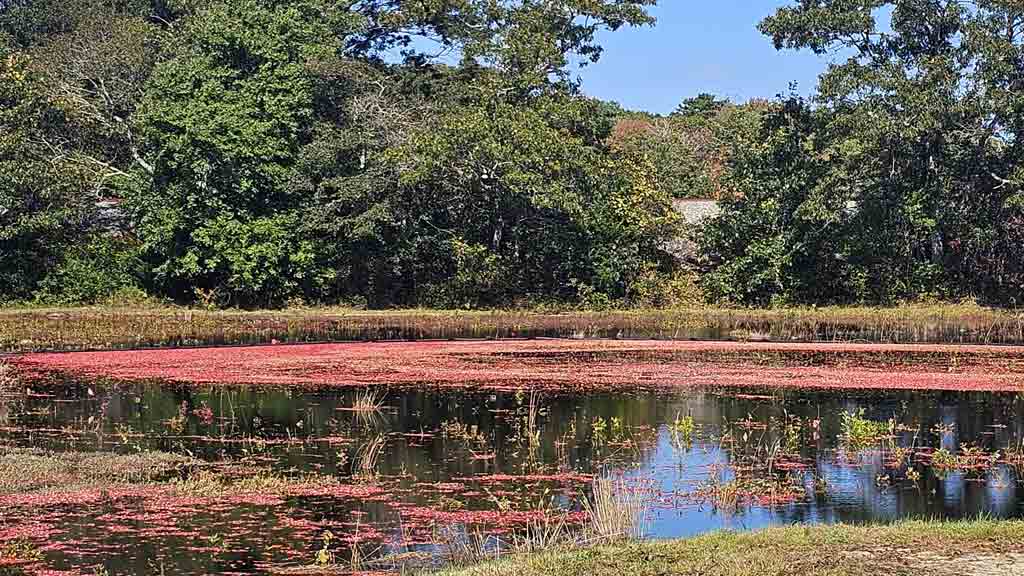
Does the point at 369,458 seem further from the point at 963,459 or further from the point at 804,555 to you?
the point at 963,459

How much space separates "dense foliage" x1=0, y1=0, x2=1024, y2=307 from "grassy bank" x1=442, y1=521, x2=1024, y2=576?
97.3 ft

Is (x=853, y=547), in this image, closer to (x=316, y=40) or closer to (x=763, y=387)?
(x=763, y=387)

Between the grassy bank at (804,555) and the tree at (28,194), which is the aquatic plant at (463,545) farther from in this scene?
the tree at (28,194)

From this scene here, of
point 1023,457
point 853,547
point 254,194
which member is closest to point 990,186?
point 254,194

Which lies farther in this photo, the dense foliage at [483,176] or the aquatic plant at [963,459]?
the dense foliage at [483,176]

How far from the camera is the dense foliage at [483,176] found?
41875 mm

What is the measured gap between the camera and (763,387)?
2578 cm

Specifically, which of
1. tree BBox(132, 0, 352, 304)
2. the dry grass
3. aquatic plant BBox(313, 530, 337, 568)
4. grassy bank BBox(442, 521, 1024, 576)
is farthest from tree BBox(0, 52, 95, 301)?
grassy bank BBox(442, 521, 1024, 576)

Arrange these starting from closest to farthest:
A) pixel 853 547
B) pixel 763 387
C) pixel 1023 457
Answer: pixel 853 547 → pixel 1023 457 → pixel 763 387

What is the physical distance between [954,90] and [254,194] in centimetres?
2186

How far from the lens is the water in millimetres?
13773

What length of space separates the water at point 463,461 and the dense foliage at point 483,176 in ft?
60.2

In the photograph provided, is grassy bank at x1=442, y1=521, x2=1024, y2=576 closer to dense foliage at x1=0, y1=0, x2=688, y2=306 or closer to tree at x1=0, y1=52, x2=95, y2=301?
dense foliage at x1=0, y1=0, x2=688, y2=306

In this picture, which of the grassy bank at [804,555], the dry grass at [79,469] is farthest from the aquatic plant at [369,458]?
the grassy bank at [804,555]
